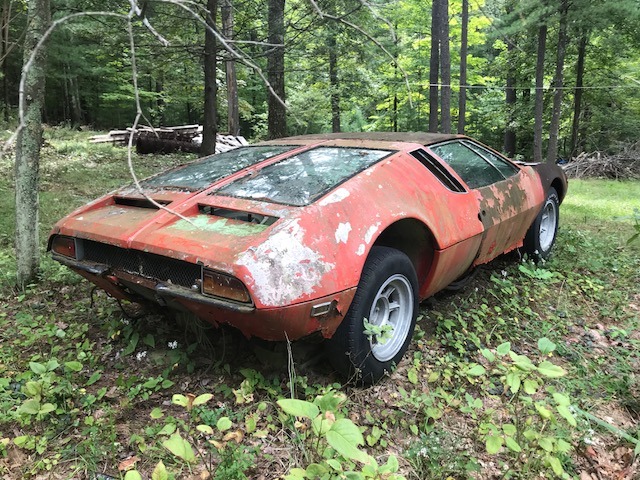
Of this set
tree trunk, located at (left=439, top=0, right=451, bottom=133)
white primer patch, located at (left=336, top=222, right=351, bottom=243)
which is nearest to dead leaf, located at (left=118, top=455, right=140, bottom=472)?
white primer patch, located at (left=336, top=222, right=351, bottom=243)

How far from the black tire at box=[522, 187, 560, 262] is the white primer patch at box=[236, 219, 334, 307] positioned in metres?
3.24

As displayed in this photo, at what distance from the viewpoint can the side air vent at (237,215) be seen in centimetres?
245

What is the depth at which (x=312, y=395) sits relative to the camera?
2555mm

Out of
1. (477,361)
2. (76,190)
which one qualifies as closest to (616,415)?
(477,361)


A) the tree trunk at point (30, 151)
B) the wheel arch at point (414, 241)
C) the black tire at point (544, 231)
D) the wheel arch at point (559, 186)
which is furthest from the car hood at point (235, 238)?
the wheel arch at point (559, 186)

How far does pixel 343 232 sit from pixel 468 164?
1.94 metres

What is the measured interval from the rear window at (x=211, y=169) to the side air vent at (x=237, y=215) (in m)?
0.24

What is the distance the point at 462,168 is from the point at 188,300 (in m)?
2.49

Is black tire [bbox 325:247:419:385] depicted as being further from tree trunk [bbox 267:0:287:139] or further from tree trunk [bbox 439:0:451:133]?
tree trunk [bbox 439:0:451:133]

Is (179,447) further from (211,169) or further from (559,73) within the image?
(559,73)

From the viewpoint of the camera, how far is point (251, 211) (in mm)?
2443

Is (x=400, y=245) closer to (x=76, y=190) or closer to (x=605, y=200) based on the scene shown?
(x=76, y=190)

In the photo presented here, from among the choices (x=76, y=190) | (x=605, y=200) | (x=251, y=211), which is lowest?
(x=605, y=200)

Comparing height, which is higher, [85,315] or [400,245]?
[400,245]
